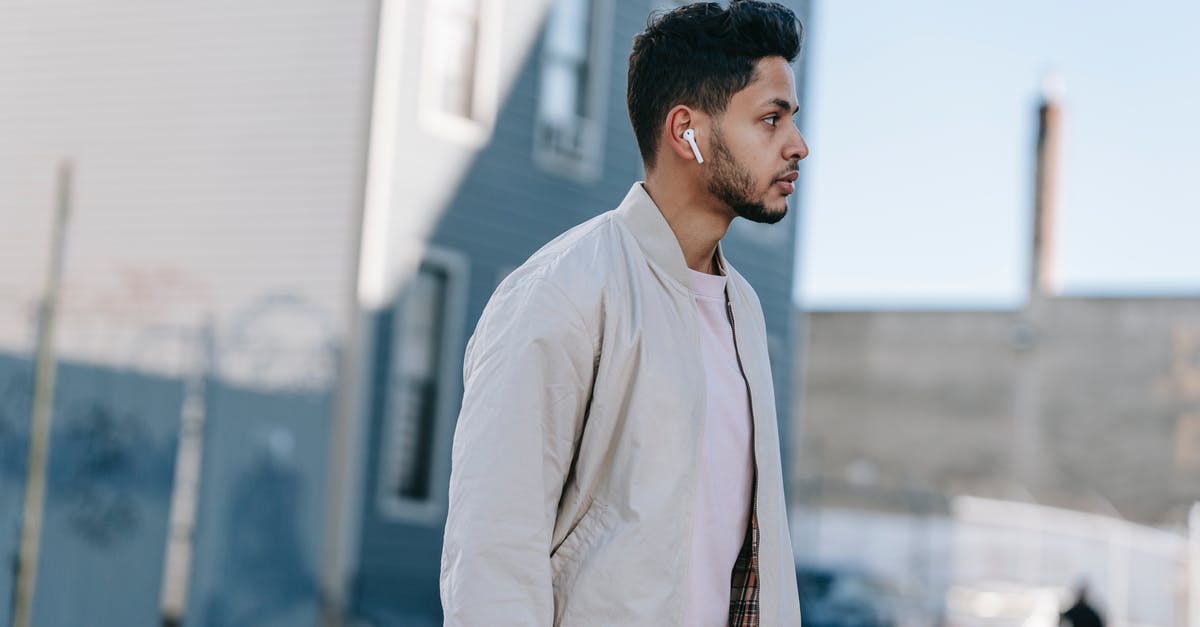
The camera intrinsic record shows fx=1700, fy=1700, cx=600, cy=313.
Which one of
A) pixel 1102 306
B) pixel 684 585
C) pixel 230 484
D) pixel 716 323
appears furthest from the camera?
pixel 1102 306

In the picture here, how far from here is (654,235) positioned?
262 centimetres

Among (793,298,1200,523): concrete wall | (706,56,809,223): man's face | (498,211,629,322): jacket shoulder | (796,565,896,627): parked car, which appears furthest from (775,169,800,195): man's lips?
(793,298,1200,523): concrete wall

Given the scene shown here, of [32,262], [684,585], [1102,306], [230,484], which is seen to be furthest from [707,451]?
[1102,306]

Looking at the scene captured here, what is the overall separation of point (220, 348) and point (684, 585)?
1130 centimetres

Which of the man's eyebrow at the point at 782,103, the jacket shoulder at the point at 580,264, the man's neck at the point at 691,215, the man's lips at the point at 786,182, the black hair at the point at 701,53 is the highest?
the black hair at the point at 701,53

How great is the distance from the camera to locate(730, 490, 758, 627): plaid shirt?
250cm

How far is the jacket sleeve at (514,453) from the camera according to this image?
7.40 feet

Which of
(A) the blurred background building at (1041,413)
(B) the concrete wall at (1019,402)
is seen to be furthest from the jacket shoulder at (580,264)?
(B) the concrete wall at (1019,402)

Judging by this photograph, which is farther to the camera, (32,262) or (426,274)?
(32,262)

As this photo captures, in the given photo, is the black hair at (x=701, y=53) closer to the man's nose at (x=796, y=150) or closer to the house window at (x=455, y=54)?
the man's nose at (x=796, y=150)

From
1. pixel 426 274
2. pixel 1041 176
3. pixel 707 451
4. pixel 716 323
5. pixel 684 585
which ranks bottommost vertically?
pixel 684 585

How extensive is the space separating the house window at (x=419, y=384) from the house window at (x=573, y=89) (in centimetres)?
168

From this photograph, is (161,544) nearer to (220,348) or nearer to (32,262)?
(220,348)

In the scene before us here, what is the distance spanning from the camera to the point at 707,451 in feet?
8.23
